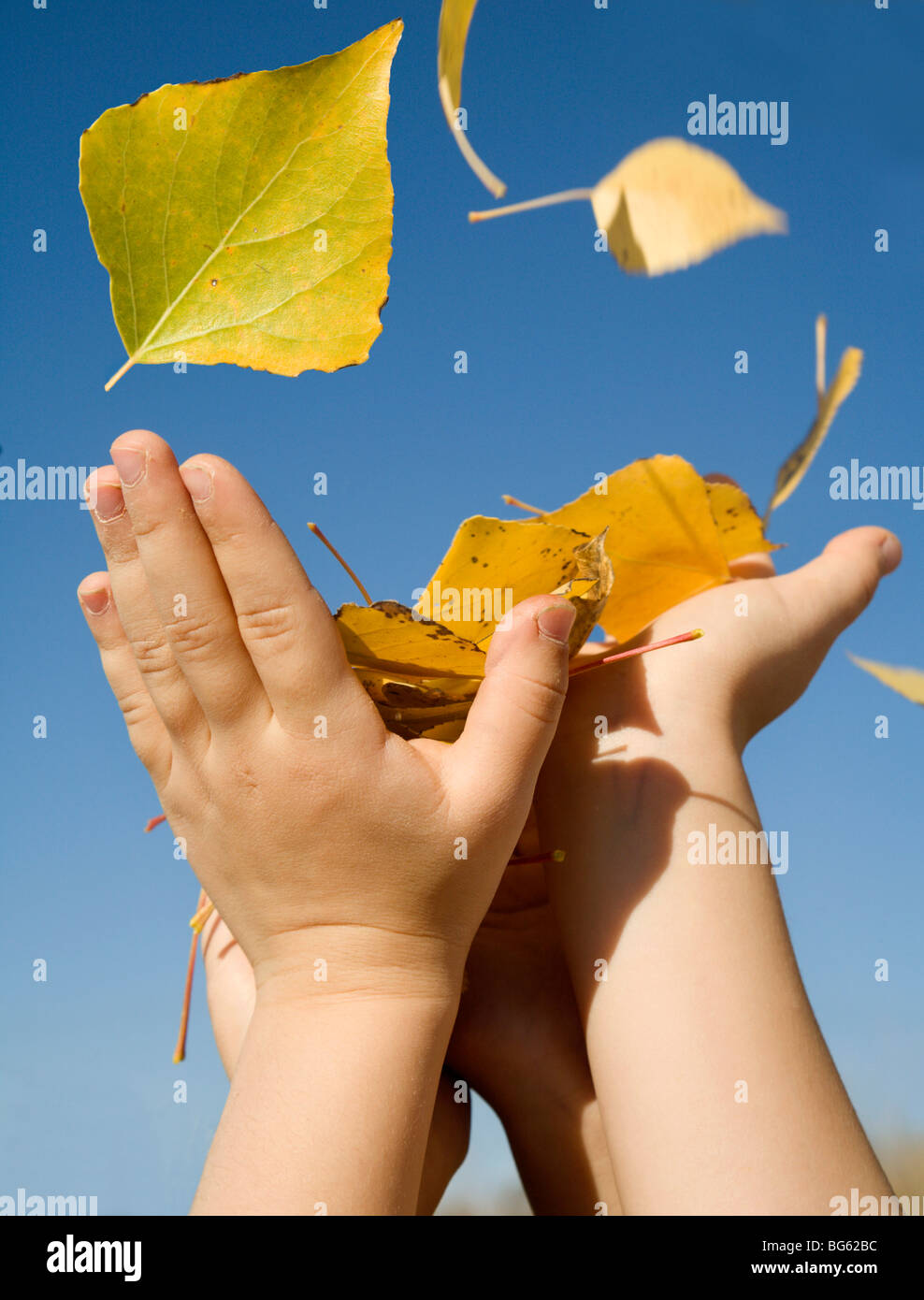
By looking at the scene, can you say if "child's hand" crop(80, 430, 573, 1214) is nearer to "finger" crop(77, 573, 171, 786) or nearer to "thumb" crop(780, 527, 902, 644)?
"finger" crop(77, 573, 171, 786)

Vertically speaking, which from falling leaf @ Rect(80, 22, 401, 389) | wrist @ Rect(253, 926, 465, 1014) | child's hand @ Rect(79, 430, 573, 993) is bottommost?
wrist @ Rect(253, 926, 465, 1014)

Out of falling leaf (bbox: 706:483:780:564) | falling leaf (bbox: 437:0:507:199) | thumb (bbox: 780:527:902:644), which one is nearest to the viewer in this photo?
falling leaf (bbox: 437:0:507:199)

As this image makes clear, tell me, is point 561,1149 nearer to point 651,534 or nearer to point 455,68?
point 651,534

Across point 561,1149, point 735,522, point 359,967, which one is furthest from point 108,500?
point 561,1149

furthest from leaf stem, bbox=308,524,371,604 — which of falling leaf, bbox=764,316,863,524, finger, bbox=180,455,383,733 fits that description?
falling leaf, bbox=764,316,863,524

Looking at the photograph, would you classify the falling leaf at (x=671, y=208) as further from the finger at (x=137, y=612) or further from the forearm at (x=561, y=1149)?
the forearm at (x=561, y=1149)
